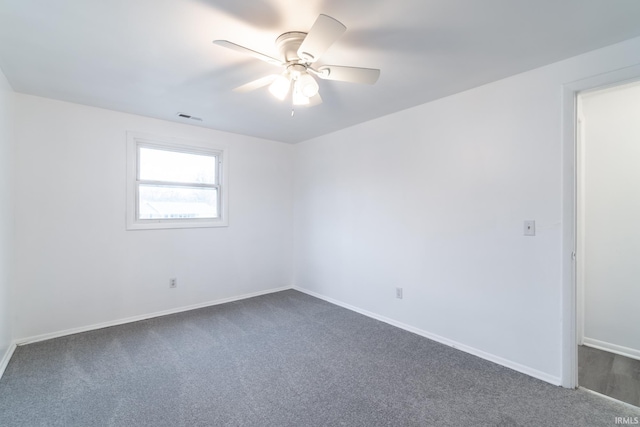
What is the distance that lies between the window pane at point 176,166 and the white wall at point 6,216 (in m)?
1.11

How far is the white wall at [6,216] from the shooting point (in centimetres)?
233

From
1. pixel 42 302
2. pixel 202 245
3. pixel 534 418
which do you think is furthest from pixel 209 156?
pixel 534 418

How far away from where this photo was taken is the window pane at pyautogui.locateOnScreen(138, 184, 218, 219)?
137 inches

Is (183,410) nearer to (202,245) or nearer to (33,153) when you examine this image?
(202,245)

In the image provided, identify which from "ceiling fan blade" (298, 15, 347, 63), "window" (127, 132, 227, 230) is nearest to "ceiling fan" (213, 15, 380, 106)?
"ceiling fan blade" (298, 15, 347, 63)

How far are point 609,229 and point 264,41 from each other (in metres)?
3.59

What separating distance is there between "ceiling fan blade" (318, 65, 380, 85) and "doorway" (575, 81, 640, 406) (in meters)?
2.20

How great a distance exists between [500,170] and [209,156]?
3.56m

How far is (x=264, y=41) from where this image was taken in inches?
73.6

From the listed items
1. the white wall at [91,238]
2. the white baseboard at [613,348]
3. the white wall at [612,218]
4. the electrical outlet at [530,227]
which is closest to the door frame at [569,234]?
the electrical outlet at [530,227]

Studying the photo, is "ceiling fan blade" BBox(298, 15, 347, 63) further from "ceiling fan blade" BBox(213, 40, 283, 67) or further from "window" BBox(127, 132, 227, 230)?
"window" BBox(127, 132, 227, 230)

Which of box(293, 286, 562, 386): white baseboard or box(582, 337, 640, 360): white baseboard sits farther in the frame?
box(582, 337, 640, 360): white baseboard

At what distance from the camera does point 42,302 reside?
112 inches

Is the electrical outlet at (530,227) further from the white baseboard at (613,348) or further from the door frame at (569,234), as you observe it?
the white baseboard at (613,348)
